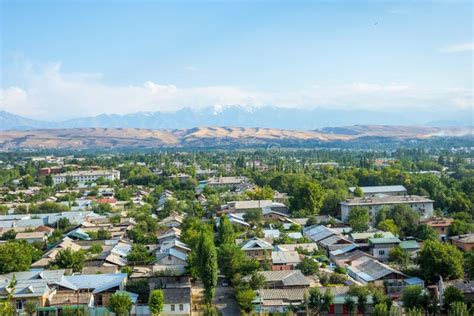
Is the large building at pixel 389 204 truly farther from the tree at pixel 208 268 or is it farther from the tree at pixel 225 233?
the tree at pixel 208 268

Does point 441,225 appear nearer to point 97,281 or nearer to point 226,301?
point 226,301

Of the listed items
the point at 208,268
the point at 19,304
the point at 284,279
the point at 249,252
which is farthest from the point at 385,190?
the point at 19,304

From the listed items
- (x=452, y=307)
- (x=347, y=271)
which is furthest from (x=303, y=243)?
(x=452, y=307)

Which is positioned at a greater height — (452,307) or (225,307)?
(452,307)

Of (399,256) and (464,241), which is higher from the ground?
(464,241)

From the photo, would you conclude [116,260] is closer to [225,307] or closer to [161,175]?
A: [225,307]

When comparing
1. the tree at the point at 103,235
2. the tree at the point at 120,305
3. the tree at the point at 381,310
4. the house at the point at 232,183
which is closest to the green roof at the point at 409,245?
the tree at the point at 381,310
